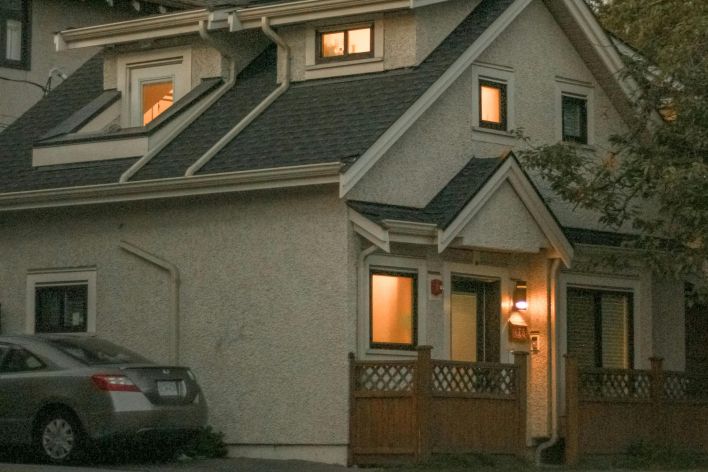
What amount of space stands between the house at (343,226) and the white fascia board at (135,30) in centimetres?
3

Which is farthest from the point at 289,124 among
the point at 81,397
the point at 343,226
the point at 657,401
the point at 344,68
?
the point at 657,401

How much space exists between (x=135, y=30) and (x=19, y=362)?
6975 millimetres

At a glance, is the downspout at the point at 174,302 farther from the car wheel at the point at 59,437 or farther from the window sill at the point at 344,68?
the window sill at the point at 344,68

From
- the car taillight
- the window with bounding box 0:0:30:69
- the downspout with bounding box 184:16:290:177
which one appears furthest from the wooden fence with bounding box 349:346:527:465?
the window with bounding box 0:0:30:69

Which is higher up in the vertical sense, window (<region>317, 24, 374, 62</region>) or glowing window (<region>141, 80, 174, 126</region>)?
window (<region>317, 24, 374, 62</region>)

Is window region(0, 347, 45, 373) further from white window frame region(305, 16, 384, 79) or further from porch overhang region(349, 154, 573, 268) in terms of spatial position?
white window frame region(305, 16, 384, 79)

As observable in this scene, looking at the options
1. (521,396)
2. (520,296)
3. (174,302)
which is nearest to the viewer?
(521,396)

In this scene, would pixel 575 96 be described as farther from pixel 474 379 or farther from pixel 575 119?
pixel 474 379

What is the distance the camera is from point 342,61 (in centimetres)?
2330

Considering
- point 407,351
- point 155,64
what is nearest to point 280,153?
point 407,351

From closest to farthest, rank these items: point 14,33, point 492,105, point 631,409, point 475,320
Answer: point 475,320
point 631,409
point 492,105
point 14,33

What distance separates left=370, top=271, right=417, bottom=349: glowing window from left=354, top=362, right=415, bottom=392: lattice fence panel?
56 cm

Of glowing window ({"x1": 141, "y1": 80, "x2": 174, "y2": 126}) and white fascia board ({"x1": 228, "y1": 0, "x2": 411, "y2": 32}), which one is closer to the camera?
white fascia board ({"x1": 228, "y1": 0, "x2": 411, "y2": 32})

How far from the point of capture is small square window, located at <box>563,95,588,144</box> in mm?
24766
